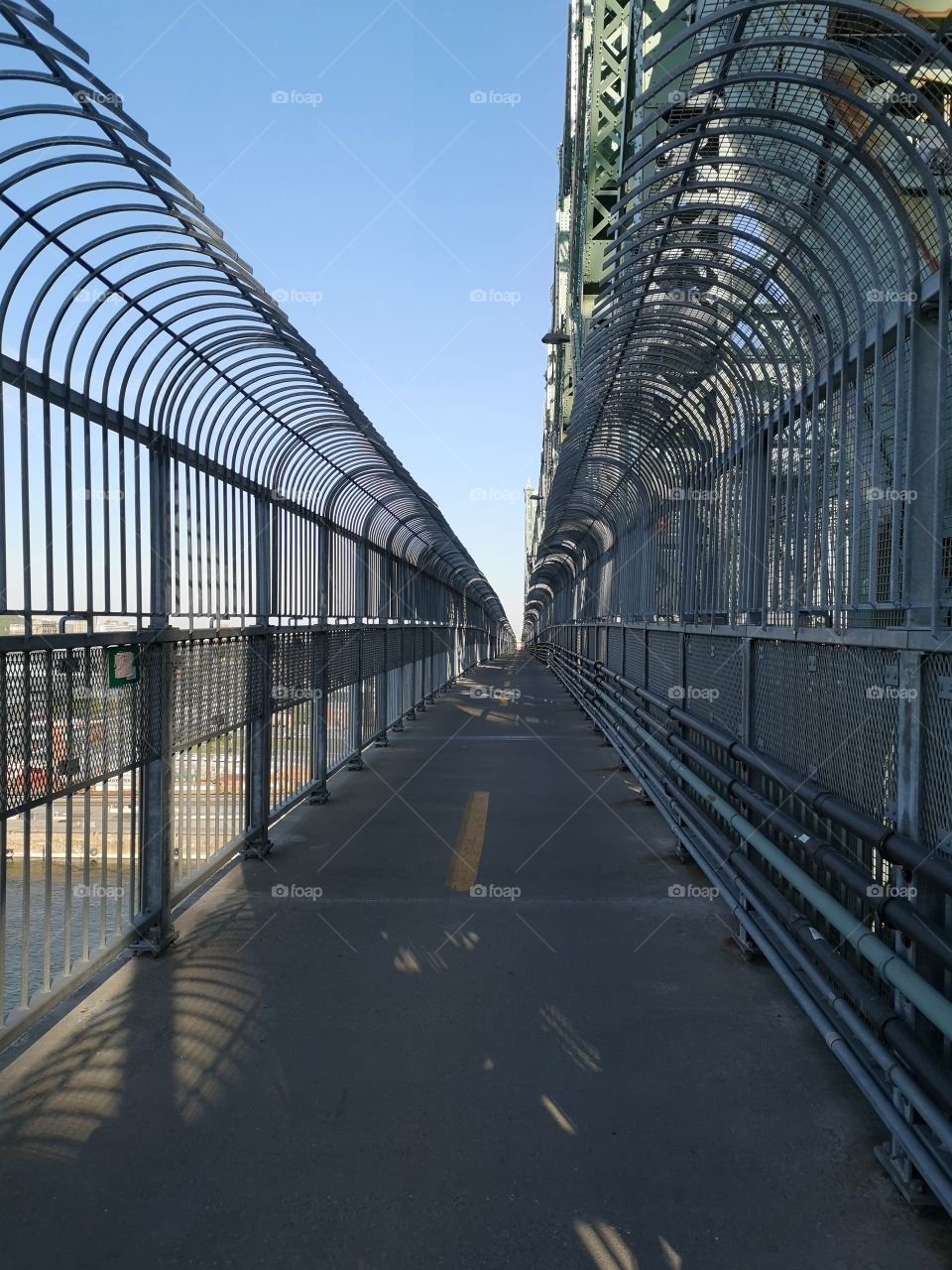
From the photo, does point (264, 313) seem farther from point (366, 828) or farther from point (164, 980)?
point (366, 828)

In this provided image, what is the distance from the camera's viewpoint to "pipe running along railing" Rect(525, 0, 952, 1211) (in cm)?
304

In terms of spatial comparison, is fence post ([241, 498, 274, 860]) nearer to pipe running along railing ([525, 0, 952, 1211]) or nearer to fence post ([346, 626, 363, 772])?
pipe running along railing ([525, 0, 952, 1211])

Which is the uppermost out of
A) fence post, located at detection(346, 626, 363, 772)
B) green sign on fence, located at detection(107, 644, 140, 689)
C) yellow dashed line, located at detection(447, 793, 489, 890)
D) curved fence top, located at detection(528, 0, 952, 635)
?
curved fence top, located at detection(528, 0, 952, 635)

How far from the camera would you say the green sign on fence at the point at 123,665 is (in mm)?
4516

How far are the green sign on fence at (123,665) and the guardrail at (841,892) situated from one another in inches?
133

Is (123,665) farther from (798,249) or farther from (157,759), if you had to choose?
(798,249)

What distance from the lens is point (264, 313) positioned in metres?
5.48

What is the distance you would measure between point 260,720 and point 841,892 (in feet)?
15.3

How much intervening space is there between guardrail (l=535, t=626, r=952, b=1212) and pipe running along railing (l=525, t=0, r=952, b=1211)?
0.01 meters

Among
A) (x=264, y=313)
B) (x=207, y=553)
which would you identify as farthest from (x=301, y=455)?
(x=264, y=313)

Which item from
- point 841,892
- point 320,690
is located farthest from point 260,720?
point 841,892

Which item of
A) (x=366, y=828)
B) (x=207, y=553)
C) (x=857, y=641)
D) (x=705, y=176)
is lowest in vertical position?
(x=366, y=828)

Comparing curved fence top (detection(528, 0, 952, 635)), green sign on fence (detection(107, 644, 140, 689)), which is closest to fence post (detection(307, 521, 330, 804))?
curved fence top (detection(528, 0, 952, 635))

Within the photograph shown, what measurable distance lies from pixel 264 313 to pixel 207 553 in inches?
67.7
